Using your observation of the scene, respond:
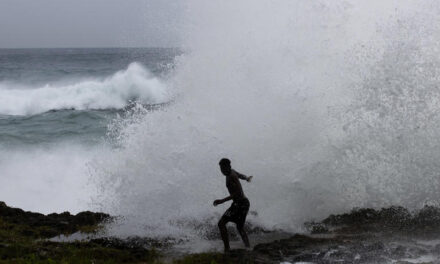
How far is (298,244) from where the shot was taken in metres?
8.28

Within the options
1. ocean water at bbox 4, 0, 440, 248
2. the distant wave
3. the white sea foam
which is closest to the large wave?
ocean water at bbox 4, 0, 440, 248

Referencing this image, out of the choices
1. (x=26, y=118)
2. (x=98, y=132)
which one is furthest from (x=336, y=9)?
(x=26, y=118)

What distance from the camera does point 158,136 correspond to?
11.9 m

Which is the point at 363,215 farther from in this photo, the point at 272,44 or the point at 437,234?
the point at 272,44

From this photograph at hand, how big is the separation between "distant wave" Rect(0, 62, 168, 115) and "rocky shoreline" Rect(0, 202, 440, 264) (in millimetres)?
20570

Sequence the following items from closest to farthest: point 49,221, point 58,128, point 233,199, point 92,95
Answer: point 233,199 < point 49,221 < point 58,128 < point 92,95

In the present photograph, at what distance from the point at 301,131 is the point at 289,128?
28cm

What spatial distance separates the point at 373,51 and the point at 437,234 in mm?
4598

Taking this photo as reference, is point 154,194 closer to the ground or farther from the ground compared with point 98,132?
closer to the ground

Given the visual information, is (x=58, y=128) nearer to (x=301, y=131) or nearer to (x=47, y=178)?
(x=47, y=178)

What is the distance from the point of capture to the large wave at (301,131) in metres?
10.2

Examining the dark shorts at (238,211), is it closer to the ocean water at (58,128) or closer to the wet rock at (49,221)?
the wet rock at (49,221)

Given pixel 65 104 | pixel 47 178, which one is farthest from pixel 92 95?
pixel 47 178

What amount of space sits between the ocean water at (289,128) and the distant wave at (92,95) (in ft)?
55.9
